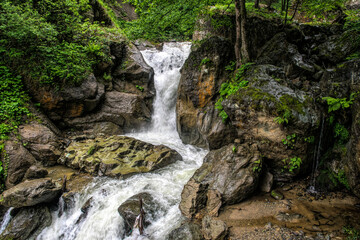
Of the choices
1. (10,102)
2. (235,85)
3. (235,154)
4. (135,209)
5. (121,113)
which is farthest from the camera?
(121,113)

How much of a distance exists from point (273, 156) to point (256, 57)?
541 centimetres

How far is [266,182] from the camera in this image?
554cm

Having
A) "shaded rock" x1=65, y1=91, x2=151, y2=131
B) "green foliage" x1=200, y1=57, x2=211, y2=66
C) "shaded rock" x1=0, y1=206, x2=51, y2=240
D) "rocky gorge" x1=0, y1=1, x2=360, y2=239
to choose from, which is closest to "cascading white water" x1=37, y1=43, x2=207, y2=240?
"rocky gorge" x1=0, y1=1, x2=360, y2=239

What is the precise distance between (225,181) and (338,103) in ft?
13.0

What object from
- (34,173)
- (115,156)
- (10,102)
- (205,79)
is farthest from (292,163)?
(10,102)

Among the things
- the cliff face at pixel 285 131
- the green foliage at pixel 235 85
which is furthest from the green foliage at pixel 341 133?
the green foliage at pixel 235 85

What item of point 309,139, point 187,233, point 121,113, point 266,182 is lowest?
point 187,233

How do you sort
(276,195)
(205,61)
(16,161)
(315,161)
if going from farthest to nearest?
(205,61)
(16,161)
(315,161)
(276,195)

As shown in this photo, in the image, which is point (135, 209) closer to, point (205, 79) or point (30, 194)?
point (30, 194)

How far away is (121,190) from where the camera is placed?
604 centimetres

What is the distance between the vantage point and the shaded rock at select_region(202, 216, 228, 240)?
4.09 metres

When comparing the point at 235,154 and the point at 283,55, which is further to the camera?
the point at 283,55

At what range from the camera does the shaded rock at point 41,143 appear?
7.19 metres

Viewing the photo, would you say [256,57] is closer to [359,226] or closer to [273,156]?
[273,156]
